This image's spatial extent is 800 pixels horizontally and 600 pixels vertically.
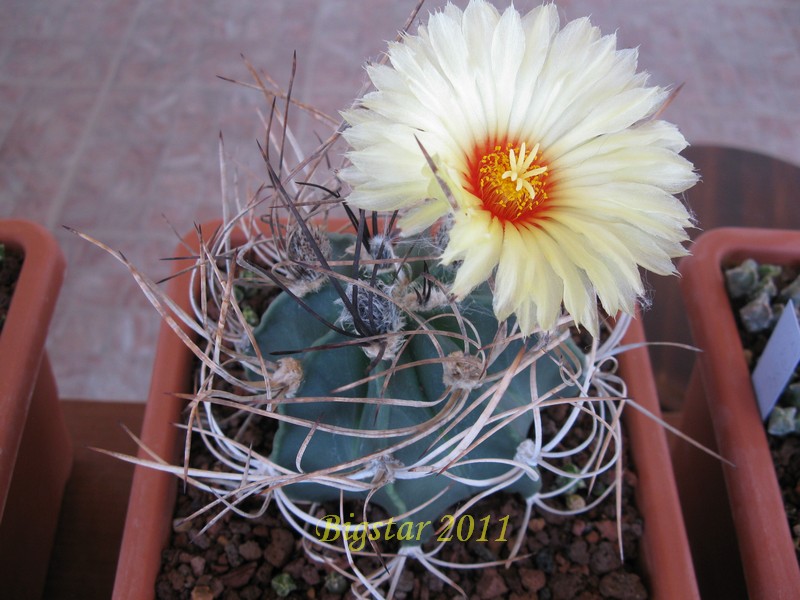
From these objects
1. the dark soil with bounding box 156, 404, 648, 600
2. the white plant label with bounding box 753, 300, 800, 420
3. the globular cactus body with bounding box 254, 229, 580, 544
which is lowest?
the dark soil with bounding box 156, 404, 648, 600

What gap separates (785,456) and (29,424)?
2.30 feet

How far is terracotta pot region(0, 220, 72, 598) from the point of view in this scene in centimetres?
68

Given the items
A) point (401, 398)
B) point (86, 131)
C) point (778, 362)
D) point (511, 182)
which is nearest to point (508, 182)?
point (511, 182)

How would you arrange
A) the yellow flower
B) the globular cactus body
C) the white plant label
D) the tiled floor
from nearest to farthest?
the yellow flower < the globular cactus body < the white plant label < the tiled floor

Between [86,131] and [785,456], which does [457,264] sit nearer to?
[785,456]

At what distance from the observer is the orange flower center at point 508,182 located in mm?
470

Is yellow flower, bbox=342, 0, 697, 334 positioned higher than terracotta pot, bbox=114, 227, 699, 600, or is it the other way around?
yellow flower, bbox=342, 0, 697, 334

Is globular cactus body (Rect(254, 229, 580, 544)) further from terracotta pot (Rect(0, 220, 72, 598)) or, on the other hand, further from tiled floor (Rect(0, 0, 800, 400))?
tiled floor (Rect(0, 0, 800, 400))

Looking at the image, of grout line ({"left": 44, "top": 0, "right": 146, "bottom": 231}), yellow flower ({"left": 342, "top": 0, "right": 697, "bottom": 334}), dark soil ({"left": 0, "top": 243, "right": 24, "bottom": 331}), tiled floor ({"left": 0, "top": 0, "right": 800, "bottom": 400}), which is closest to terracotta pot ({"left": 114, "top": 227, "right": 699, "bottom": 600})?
dark soil ({"left": 0, "top": 243, "right": 24, "bottom": 331})

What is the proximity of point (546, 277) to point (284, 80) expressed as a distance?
1.42m

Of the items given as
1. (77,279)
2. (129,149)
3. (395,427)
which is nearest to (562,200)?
(395,427)

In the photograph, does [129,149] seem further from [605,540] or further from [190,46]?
[605,540]

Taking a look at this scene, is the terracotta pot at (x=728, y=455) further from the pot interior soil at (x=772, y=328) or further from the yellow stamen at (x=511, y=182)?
the yellow stamen at (x=511, y=182)

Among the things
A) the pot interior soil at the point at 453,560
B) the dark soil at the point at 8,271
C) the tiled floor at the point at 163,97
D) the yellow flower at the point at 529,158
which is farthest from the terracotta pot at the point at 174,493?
the tiled floor at the point at 163,97
